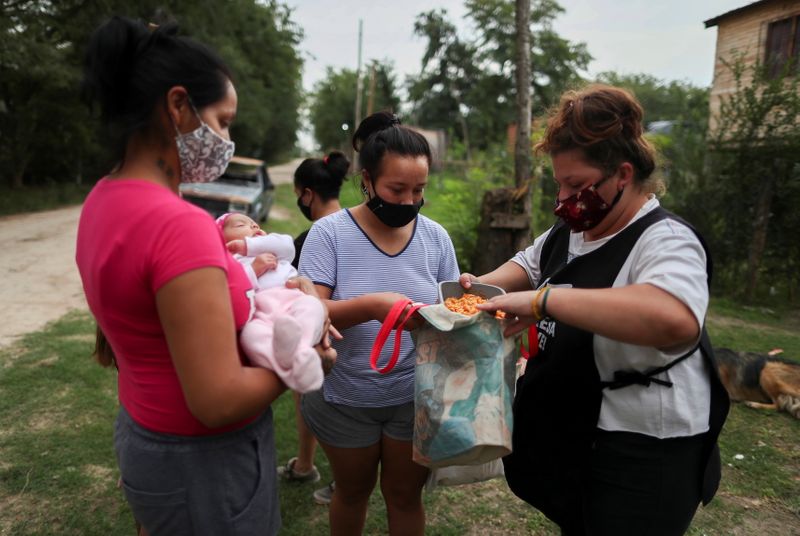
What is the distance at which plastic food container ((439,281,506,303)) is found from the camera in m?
2.08

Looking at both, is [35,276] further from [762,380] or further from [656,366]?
[762,380]

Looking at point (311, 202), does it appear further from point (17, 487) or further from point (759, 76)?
point (759, 76)

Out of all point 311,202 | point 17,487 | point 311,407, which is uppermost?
point 311,202

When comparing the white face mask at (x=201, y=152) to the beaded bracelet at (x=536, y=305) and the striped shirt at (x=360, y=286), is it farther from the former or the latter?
the beaded bracelet at (x=536, y=305)

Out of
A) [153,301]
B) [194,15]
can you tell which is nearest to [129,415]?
[153,301]

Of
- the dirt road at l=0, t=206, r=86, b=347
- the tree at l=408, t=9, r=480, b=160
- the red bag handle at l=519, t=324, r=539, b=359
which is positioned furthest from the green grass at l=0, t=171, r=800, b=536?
the tree at l=408, t=9, r=480, b=160

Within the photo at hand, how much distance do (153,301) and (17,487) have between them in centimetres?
315

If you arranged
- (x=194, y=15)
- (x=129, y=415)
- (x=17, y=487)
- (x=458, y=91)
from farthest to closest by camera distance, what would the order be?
(x=458, y=91), (x=194, y=15), (x=17, y=487), (x=129, y=415)

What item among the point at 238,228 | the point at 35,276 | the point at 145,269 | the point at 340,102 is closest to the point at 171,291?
the point at 145,269

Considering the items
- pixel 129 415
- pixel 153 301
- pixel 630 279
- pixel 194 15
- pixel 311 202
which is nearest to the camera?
pixel 153 301

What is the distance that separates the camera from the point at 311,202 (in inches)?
146

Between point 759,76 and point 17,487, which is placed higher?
point 759,76

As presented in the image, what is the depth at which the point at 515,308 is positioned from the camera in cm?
172

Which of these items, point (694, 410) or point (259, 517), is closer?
point (259, 517)
